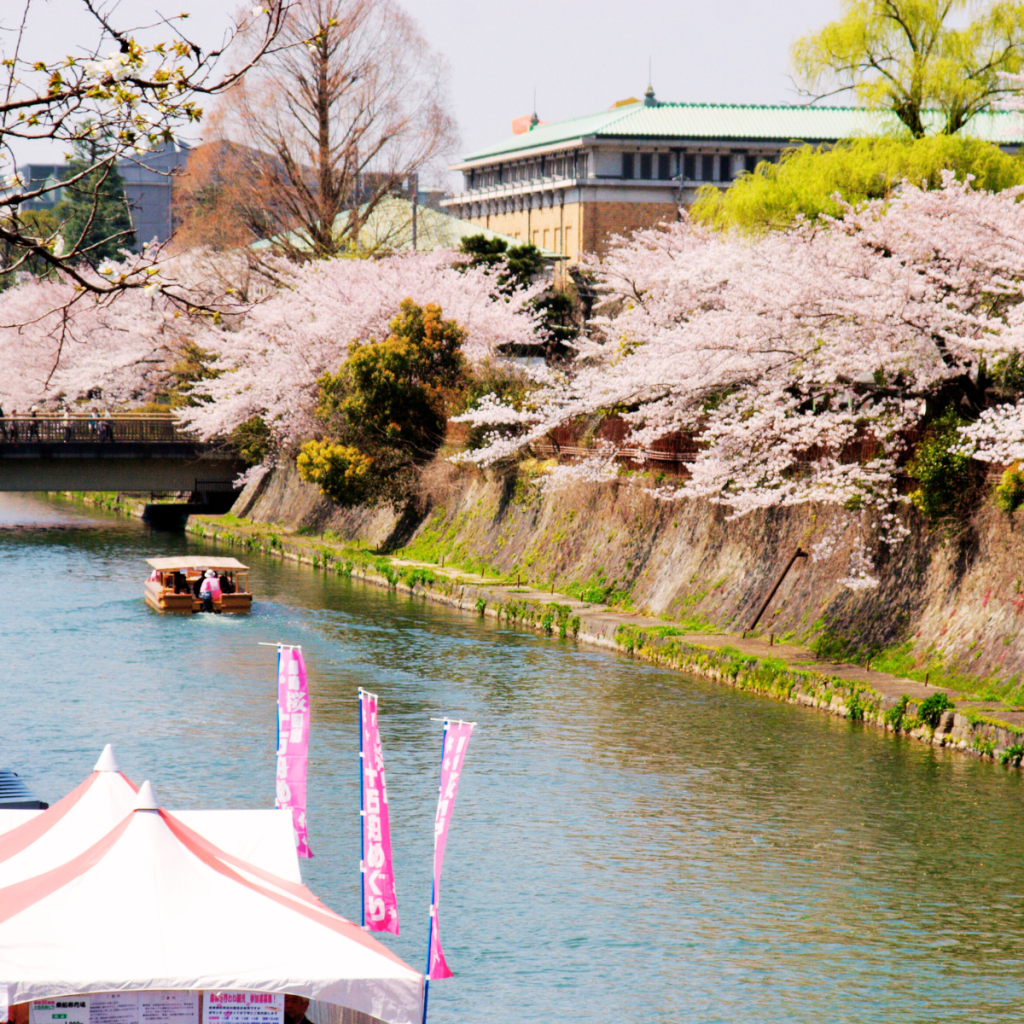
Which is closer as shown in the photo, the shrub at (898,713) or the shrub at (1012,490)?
the shrub at (898,713)

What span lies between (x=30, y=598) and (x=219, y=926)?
27593 millimetres

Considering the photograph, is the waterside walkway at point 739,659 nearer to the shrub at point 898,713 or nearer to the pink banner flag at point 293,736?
the shrub at point 898,713

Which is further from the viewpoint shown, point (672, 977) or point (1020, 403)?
point (1020, 403)

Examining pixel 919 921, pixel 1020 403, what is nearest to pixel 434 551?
pixel 1020 403

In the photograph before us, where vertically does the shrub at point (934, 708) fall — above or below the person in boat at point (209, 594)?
below

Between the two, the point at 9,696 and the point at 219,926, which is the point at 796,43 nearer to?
the point at 9,696

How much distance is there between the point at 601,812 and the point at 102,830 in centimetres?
815

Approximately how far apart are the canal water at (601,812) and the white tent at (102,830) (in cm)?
207

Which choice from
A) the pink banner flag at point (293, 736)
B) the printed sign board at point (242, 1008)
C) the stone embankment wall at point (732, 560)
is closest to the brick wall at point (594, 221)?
the stone embankment wall at point (732, 560)

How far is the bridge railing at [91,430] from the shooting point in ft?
161

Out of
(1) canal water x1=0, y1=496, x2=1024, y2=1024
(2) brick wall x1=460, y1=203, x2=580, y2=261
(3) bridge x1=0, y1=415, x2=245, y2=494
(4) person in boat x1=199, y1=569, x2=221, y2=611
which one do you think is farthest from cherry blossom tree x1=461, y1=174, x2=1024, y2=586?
(2) brick wall x1=460, y1=203, x2=580, y2=261

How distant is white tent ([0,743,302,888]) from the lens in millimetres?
10430

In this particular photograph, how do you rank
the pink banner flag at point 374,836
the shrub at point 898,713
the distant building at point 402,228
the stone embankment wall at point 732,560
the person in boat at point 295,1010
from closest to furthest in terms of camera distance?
the person in boat at point 295,1010
the pink banner flag at point 374,836
the shrub at point 898,713
the stone embankment wall at point 732,560
the distant building at point 402,228

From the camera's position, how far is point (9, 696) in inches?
923
